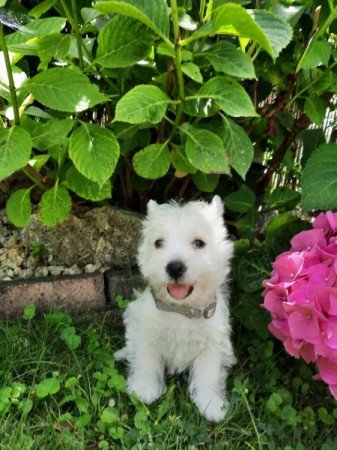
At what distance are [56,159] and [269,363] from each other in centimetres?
99

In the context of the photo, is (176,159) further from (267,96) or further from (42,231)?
(42,231)

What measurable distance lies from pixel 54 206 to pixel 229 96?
2.28 feet

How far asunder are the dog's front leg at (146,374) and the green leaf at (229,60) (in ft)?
2.94

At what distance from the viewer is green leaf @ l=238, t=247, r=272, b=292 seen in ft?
6.38

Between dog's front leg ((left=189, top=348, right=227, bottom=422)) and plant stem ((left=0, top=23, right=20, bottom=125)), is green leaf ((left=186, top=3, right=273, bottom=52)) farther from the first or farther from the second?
dog's front leg ((left=189, top=348, right=227, bottom=422))

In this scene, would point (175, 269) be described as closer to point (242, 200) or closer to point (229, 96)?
point (229, 96)

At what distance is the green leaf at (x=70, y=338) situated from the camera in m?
1.92

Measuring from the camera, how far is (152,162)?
1.76 m

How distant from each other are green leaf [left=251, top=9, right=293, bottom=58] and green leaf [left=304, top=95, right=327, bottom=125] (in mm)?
539

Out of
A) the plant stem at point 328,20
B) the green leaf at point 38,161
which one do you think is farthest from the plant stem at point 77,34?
the plant stem at point 328,20

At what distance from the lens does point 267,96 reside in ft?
7.09

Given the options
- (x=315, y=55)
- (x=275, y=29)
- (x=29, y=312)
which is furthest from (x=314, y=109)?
(x=29, y=312)

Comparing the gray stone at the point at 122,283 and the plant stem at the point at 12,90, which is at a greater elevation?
the plant stem at the point at 12,90

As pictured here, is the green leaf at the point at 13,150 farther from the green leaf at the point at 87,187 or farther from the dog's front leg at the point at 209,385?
the dog's front leg at the point at 209,385
